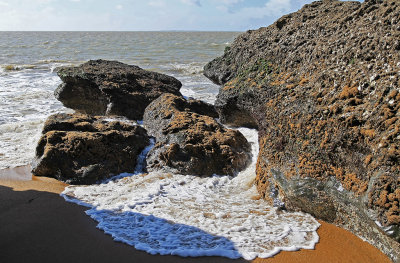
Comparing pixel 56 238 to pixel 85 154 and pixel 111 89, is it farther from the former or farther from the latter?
pixel 111 89

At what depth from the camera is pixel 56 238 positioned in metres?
3.09

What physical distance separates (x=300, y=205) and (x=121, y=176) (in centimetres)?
260

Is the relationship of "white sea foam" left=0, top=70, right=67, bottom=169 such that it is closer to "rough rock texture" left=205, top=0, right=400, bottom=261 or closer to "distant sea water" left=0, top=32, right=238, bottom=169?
"distant sea water" left=0, top=32, right=238, bottom=169

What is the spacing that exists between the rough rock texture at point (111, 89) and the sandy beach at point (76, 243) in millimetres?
4294

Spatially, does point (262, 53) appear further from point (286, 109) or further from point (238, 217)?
point (238, 217)

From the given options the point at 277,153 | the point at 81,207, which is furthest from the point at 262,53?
the point at 81,207

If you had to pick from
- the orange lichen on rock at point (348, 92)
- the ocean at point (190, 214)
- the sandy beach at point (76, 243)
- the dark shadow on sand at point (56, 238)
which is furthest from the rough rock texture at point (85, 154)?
the orange lichen on rock at point (348, 92)

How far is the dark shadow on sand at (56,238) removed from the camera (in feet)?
9.18

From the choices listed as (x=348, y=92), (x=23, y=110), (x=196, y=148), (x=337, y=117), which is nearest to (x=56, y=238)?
(x=196, y=148)

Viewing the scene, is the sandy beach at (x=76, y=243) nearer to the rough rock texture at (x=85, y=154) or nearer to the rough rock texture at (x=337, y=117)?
the rough rock texture at (x=337, y=117)

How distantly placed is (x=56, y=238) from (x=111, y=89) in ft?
17.4

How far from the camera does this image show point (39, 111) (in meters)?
9.95

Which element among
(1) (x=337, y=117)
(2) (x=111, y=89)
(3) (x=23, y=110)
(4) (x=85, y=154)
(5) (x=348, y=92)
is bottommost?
(3) (x=23, y=110)

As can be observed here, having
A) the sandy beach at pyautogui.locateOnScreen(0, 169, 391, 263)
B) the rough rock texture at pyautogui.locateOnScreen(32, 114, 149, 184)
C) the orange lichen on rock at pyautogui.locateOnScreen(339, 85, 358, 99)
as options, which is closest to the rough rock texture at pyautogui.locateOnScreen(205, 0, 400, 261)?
the orange lichen on rock at pyautogui.locateOnScreen(339, 85, 358, 99)
